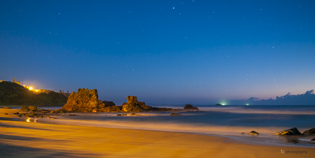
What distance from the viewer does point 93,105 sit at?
163 ft

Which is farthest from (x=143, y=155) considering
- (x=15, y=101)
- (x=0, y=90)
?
(x=0, y=90)

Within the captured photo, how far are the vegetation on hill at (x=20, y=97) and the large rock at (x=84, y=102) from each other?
51.4 metres

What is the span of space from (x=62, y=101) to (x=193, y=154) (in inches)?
4384

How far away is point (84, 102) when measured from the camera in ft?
164

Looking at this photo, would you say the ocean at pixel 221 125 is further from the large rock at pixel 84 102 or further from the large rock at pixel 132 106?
the large rock at pixel 132 106

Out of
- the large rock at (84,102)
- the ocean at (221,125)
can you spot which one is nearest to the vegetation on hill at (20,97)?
the large rock at (84,102)

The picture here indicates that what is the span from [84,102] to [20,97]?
5899 cm

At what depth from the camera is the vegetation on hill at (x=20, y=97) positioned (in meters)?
86.0

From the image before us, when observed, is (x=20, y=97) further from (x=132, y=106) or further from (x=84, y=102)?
(x=132, y=106)

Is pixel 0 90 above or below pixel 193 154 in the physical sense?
above

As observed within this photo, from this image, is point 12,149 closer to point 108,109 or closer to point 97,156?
point 97,156

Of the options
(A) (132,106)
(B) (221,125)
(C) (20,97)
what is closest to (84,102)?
(A) (132,106)

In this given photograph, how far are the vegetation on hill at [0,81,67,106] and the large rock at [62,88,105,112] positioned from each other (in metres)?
51.4

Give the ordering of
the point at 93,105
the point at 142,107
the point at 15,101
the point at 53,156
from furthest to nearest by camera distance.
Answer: the point at 15,101 < the point at 142,107 < the point at 93,105 < the point at 53,156
